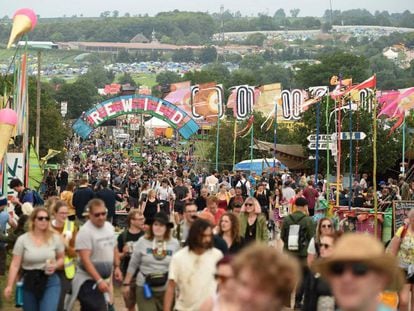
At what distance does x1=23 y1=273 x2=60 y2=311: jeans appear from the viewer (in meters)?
11.9

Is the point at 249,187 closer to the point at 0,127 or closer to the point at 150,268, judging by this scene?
the point at 0,127

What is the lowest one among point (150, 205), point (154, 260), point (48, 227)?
point (150, 205)

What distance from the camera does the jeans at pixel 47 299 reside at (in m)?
11.9

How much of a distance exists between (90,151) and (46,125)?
1173 inches

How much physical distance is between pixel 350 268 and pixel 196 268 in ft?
17.5

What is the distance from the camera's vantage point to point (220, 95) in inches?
2549

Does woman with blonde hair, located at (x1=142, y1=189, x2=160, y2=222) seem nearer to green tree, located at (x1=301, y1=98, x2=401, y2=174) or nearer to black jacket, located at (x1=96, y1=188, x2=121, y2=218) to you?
black jacket, located at (x1=96, y1=188, x2=121, y2=218)

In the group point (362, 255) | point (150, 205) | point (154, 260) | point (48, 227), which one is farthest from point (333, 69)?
point (362, 255)

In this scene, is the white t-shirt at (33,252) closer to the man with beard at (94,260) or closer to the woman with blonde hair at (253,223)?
the man with beard at (94,260)

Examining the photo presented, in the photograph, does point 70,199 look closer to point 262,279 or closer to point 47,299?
point 47,299

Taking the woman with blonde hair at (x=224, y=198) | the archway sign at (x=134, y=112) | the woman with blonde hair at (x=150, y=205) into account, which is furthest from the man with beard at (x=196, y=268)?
the archway sign at (x=134, y=112)

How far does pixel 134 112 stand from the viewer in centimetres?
5106

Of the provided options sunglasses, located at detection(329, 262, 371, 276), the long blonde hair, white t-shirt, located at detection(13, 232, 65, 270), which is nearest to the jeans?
white t-shirt, located at detection(13, 232, 65, 270)

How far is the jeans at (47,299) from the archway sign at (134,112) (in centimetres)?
3859
